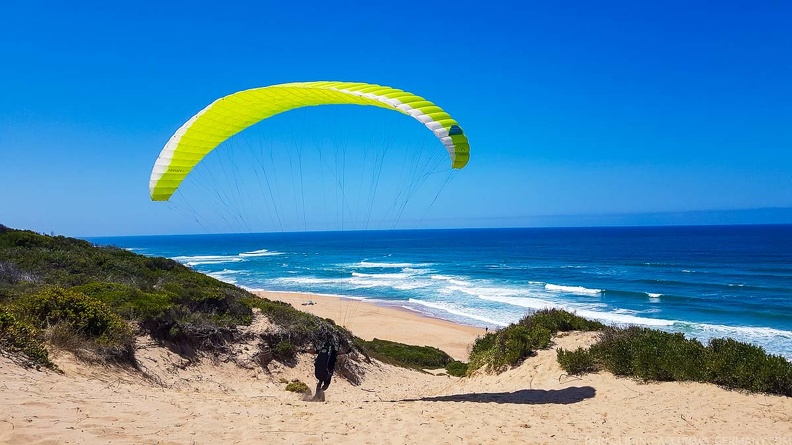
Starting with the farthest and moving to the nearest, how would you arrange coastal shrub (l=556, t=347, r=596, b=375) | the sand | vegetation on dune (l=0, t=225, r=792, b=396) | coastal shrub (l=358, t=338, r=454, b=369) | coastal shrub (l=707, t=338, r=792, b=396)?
coastal shrub (l=358, t=338, r=454, b=369) < coastal shrub (l=556, t=347, r=596, b=375) < vegetation on dune (l=0, t=225, r=792, b=396) < coastal shrub (l=707, t=338, r=792, b=396) < the sand

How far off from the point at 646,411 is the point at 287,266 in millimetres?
61242

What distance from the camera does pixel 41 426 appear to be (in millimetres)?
4723

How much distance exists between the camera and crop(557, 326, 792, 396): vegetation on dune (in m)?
8.05

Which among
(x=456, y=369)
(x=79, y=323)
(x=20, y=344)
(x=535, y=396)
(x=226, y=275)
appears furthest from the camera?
(x=226, y=275)

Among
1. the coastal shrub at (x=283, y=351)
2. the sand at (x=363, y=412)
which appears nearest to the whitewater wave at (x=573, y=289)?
the sand at (x=363, y=412)

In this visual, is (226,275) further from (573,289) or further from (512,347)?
(512,347)

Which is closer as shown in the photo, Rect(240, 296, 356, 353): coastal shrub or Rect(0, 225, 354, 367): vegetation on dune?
Rect(0, 225, 354, 367): vegetation on dune

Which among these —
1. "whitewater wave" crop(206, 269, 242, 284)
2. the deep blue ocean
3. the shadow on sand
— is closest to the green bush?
the shadow on sand

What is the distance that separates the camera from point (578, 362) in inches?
381

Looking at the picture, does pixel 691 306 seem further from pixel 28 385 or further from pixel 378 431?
pixel 28 385

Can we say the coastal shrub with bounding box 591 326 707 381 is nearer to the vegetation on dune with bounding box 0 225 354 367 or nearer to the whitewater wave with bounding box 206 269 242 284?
the vegetation on dune with bounding box 0 225 354 367

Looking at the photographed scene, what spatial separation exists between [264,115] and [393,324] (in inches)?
775

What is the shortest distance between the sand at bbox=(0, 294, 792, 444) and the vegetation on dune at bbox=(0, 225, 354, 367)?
0.45 meters

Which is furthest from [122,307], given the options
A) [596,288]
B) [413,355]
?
[596,288]
